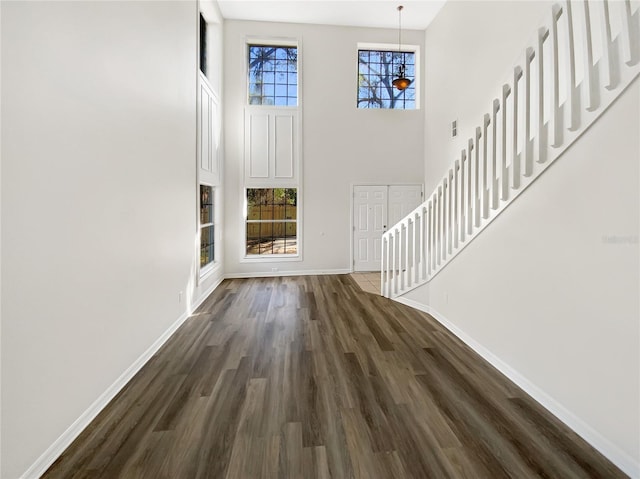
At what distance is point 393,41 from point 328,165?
311cm

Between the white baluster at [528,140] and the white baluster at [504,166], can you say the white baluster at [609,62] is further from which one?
the white baluster at [504,166]

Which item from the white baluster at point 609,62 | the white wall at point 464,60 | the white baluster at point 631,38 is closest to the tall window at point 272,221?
the white wall at point 464,60

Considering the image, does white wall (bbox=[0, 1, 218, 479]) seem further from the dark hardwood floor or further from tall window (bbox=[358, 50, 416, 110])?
tall window (bbox=[358, 50, 416, 110])

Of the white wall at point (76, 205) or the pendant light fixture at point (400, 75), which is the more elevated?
the pendant light fixture at point (400, 75)

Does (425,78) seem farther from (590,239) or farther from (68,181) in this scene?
(68,181)

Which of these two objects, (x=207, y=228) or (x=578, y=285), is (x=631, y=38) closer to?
(x=578, y=285)

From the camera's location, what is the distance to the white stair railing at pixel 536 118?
5.58ft

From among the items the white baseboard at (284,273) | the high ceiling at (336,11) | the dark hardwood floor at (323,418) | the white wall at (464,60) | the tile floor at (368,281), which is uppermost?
the high ceiling at (336,11)

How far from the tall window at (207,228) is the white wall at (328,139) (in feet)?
1.85

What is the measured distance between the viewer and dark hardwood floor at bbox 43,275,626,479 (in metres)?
1.57

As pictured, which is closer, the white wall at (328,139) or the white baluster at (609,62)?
the white baluster at (609,62)

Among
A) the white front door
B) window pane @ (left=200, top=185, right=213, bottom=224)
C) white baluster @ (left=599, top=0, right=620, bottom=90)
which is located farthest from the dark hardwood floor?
the white front door

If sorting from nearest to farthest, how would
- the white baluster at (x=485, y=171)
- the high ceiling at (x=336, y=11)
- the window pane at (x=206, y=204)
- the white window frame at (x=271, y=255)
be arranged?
the white baluster at (x=485, y=171), the window pane at (x=206, y=204), the high ceiling at (x=336, y=11), the white window frame at (x=271, y=255)

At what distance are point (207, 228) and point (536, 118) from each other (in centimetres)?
496
